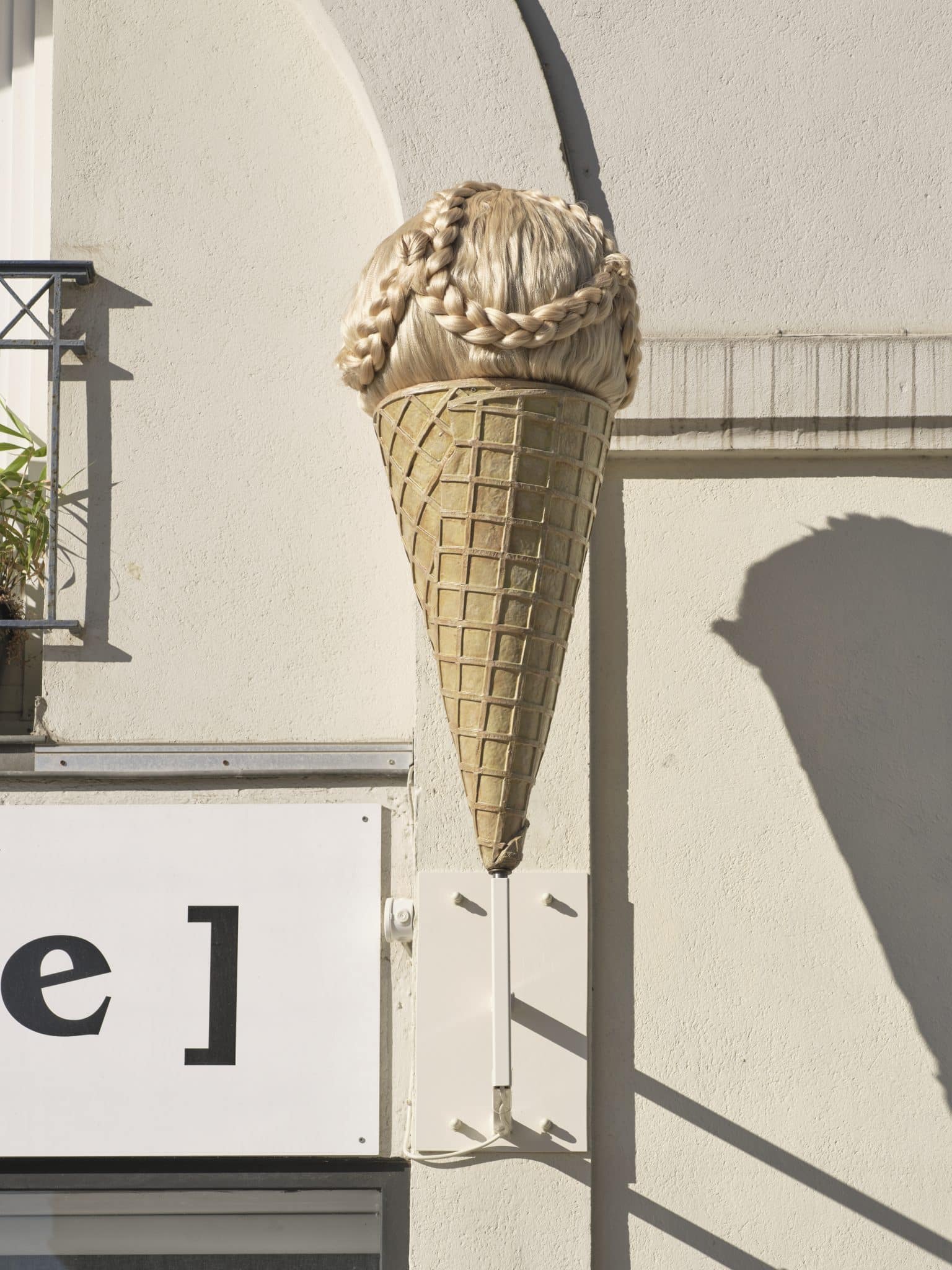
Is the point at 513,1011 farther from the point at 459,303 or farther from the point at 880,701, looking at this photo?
the point at 459,303

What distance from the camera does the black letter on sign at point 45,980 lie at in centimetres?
301

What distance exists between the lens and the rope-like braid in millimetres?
2047

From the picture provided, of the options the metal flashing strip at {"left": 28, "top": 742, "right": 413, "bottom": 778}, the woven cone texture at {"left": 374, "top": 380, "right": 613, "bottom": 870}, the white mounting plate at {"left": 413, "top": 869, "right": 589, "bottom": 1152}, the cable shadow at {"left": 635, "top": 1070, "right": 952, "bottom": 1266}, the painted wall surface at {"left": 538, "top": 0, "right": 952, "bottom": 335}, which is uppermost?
the painted wall surface at {"left": 538, "top": 0, "right": 952, "bottom": 335}

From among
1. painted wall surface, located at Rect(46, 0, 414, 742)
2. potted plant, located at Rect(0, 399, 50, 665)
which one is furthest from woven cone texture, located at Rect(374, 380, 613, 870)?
potted plant, located at Rect(0, 399, 50, 665)

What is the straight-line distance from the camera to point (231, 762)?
10.2 feet

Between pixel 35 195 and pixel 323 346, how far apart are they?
1237 millimetres

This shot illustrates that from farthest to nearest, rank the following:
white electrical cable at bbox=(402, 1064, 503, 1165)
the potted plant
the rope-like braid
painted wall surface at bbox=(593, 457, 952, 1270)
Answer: the potted plant
painted wall surface at bbox=(593, 457, 952, 1270)
white electrical cable at bbox=(402, 1064, 503, 1165)
the rope-like braid

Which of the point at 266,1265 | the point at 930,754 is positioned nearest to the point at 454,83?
the point at 930,754

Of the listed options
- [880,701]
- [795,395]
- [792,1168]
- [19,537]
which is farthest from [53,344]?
[792,1168]

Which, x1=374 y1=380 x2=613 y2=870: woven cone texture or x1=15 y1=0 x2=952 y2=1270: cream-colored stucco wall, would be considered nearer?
x1=374 y1=380 x2=613 y2=870: woven cone texture

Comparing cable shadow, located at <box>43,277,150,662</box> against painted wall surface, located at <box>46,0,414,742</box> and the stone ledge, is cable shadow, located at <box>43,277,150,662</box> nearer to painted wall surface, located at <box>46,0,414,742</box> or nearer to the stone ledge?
painted wall surface, located at <box>46,0,414,742</box>

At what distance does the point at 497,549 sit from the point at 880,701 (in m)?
1.36

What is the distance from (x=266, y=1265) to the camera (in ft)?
10.00

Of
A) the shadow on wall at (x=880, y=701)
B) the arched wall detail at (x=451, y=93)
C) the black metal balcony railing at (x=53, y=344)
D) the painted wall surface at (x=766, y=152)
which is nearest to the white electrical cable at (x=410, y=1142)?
the shadow on wall at (x=880, y=701)
